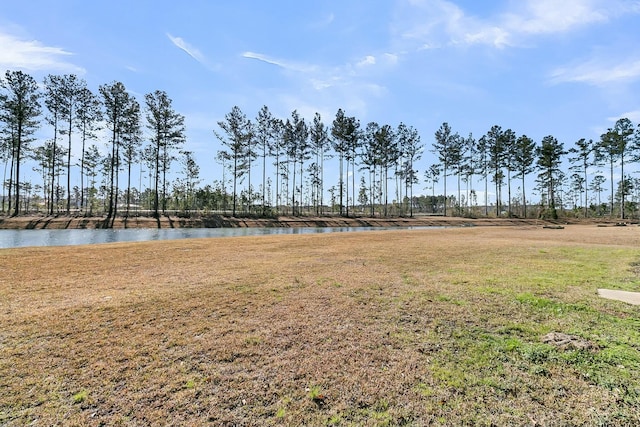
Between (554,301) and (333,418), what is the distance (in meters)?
5.01

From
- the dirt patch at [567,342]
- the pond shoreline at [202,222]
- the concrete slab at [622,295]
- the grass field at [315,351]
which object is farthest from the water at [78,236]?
the concrete slab at [622,295]

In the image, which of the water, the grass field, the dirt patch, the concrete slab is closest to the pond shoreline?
the water

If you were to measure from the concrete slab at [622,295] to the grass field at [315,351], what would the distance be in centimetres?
28

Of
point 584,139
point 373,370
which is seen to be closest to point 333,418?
point 373,370

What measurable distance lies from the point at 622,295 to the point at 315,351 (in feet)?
20.5

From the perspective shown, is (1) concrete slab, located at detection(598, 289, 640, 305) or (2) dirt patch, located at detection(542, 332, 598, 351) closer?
(2) dirt patch, located at detection(542, 332, 598, 351)

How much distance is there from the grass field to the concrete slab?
28cm

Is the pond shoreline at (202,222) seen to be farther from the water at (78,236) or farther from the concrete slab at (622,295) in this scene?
the concrete slab at (622,295)

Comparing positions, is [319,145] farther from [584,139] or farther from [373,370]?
[373,370]

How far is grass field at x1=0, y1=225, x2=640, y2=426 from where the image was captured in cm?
273

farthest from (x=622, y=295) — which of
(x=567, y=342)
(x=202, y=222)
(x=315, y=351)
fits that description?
(x=202, y=222)

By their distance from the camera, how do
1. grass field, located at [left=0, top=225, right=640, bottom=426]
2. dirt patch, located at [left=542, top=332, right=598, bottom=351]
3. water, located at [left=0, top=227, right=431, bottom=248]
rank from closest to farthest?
grass field, located at [left=0, top=225, right=640, bottom=426] < dirt patch, located at [left=542, top=332, right=598, bottom=351] < water, located at [left=0, top=227, right=431, bottom=248]

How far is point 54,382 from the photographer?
311 centimetres

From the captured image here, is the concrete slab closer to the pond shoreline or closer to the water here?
the water
